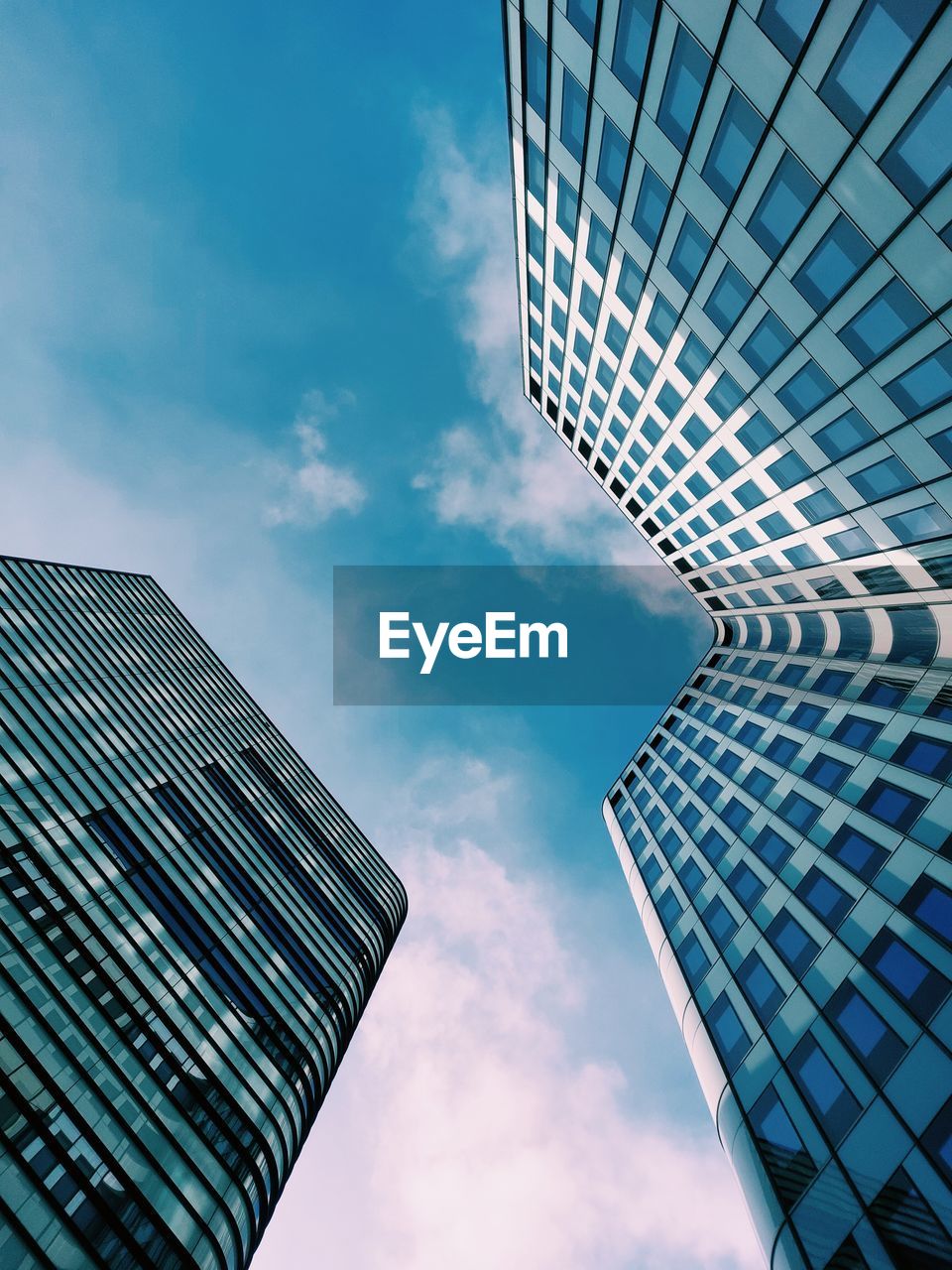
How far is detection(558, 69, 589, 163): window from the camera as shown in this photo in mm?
21344

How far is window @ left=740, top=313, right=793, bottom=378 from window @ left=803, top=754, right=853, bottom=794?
50.5ft

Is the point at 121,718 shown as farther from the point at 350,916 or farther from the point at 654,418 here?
the point at 654,418

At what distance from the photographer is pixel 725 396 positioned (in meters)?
24.7

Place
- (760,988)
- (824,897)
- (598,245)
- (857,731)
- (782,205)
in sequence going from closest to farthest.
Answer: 1. (782,205)
2. (824,897)
3. (760,988)
4. (857,731)
5. (598,245)

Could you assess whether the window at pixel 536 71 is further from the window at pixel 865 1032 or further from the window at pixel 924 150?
the window at pixel 865 1032

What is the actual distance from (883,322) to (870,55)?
6031mm

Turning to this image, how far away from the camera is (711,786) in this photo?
31688 mm

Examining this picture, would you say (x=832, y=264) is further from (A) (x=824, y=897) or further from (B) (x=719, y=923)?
(B) (x=719, y=923)

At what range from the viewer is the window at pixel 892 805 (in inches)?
698

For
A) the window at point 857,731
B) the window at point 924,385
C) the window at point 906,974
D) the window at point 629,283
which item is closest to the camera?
the window at point 906,974

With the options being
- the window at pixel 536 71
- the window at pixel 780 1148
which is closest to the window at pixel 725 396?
the window at pixel 536 71

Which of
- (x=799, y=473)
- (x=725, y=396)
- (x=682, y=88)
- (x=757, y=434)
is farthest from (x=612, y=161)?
(x=799, y=473)

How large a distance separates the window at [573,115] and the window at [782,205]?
9.35m

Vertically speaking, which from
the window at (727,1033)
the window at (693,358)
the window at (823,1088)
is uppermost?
the window at (693,358)
